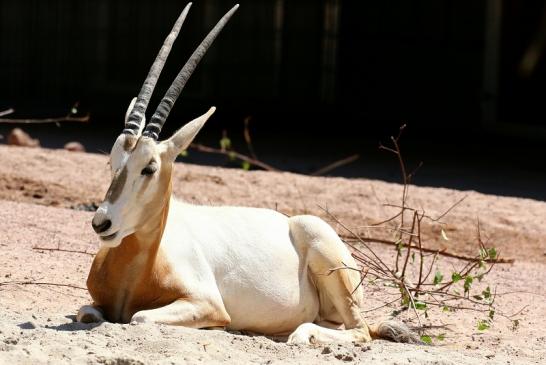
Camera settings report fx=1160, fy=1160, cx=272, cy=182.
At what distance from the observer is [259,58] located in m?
15.0

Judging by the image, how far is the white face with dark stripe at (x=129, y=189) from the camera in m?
4.61

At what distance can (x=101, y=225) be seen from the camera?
179 inches

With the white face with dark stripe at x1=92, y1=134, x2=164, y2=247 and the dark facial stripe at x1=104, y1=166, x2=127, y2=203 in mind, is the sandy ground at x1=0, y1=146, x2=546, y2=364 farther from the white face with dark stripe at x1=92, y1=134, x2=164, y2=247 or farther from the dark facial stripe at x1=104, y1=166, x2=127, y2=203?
the dark facial stripe at x1=104, y1=166, x2=127, y2=203

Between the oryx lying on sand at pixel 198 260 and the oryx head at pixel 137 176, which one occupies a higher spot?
the oryx head at pixel 137 176

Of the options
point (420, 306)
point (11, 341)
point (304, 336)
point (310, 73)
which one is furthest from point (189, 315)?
point (310, 73)

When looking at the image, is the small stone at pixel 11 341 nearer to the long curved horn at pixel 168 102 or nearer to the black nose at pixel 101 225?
the black nose at pixel 101 225

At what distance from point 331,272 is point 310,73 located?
944 centimetres

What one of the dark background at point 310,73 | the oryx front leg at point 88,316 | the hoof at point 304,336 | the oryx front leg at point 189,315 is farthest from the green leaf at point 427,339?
the dark background at point 310,73

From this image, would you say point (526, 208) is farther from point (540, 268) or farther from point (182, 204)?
point (182, 204)

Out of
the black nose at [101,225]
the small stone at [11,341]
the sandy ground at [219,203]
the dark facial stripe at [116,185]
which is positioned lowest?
the sandy ground at [219,203]

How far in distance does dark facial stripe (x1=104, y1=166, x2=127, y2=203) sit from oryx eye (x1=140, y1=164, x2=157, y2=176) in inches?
3.5

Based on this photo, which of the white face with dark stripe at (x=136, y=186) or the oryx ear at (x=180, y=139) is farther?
the oryx ear at (x=180, y=139)

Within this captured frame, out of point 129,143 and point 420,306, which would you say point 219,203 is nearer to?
point 420,306

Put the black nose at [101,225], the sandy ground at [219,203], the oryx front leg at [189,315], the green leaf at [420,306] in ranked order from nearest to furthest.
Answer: the sandy ground at [219,203] → the black nose at [101,225] → the oryx front leg at [189,315] → the green leaf at [420,306]
